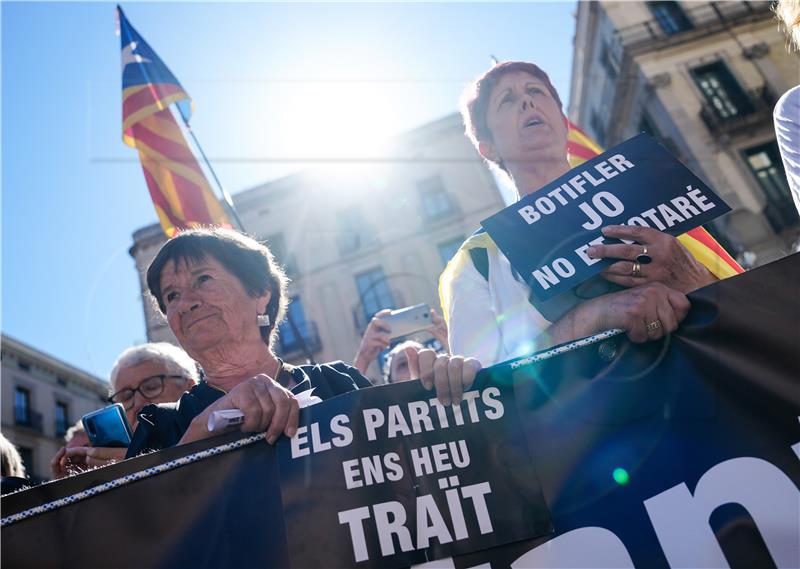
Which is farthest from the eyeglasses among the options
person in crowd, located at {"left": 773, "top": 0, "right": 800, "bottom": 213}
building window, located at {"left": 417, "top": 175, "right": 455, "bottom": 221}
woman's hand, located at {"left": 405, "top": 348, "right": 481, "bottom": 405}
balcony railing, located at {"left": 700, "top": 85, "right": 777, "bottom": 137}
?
balcony railing, located at {"left": 700, "top": 85, "right": 777, "bottom": 137}

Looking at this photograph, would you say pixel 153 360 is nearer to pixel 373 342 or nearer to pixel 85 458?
pixel 85 458

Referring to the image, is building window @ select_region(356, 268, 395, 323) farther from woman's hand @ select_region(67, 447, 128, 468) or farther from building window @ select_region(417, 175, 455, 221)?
woman's hand @ select_region(67, 447, 128, 468)

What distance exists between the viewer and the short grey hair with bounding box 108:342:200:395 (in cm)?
307

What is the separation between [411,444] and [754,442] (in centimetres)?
81

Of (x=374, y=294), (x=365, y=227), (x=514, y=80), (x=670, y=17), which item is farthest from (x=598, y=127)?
(x=514, y=80)

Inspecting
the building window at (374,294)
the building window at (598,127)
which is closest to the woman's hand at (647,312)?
the building window at (374,294)

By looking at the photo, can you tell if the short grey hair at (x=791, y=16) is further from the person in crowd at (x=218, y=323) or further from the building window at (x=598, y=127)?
the building window at (x=598, y=127)

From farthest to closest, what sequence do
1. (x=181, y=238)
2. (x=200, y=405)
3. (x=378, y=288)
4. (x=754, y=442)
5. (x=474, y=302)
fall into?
(x=378, y=288) < (x=181, y=238) < (x=474, y=302) < (x=200, y=405) < (x=754, y=442)

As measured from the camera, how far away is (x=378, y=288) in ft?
66.8

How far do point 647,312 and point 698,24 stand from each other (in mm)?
21422

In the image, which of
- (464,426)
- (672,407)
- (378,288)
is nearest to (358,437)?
(464,426)

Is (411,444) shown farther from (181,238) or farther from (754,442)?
(181,238)

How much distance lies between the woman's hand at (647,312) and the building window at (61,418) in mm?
30519

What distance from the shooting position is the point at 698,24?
62.7 ft
